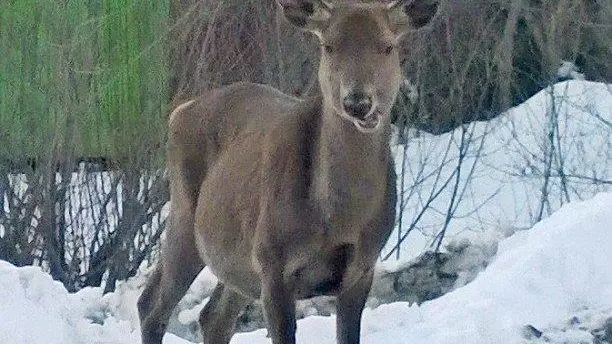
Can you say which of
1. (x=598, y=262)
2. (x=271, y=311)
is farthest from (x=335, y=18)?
(x=598, y=262)

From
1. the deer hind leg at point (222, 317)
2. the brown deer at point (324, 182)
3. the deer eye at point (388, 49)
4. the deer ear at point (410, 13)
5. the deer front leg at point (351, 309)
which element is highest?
the deer ear at point (410, 13)

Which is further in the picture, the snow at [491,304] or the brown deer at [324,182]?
the snow at [491,304]

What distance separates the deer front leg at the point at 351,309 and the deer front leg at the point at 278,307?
1.12 ft

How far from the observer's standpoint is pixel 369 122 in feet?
19.3

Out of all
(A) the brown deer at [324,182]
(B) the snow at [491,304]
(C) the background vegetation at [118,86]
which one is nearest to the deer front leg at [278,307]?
(A) the brown deer at [324,182]

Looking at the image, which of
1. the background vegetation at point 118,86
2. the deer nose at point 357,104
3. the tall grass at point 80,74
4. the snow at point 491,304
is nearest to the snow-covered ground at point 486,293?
the snow at point 491,304

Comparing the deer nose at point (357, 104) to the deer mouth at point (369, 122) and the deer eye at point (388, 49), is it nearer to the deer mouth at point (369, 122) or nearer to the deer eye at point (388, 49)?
the deer mouth at point (369, 122)

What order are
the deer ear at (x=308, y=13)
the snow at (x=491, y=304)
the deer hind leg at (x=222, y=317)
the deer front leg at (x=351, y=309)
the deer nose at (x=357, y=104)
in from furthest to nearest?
the deer hind leg at (x=222, y=317), the snow at (x=491, y=304), the deer front leg at (x=351, y=309), the deer ear at (x=308, y=13), the deer nose at (x=357, y=104)

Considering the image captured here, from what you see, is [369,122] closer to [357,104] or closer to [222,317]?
[357,104]

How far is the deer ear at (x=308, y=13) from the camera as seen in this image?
632 cm

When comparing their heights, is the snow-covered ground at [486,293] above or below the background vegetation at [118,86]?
below

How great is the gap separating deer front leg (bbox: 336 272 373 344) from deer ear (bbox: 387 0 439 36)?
3.76 feet

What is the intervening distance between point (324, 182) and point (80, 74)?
5.68m

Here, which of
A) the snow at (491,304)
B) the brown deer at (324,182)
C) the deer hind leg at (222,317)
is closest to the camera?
the brown deer at (324,182)
